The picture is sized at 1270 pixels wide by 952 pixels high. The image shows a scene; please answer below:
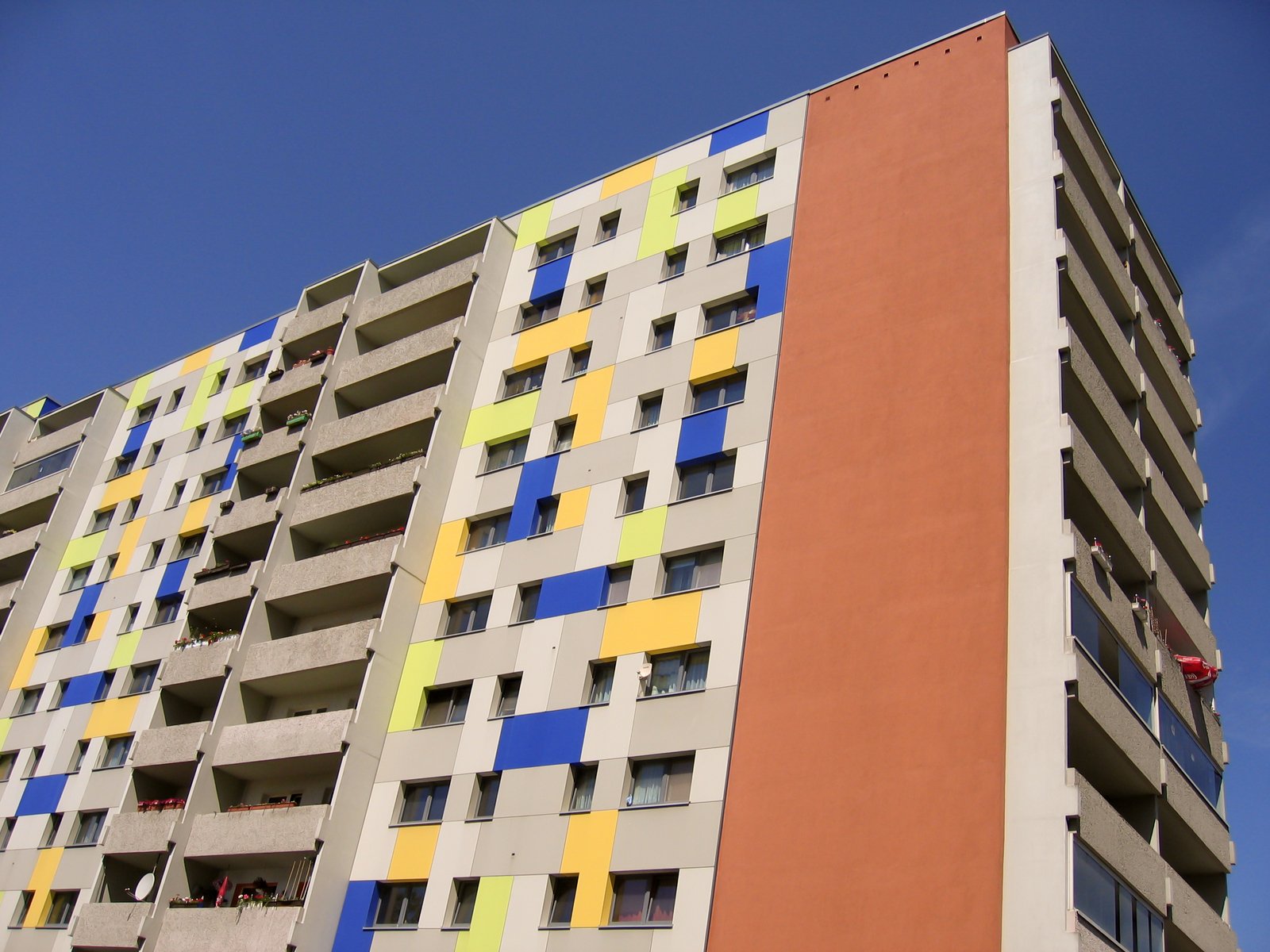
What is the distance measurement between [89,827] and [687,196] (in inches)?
1204

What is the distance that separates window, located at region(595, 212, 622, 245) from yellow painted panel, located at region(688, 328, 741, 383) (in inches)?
327

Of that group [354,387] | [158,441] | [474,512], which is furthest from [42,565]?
[474,512]

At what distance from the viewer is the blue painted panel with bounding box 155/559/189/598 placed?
1837 inches

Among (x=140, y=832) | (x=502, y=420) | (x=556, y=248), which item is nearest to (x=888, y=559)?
(x=502, y=420)

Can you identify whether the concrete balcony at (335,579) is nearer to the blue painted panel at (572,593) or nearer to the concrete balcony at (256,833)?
the blue painted panel at (572,593)

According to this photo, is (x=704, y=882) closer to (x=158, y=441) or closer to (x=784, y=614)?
(x=784, y=614)

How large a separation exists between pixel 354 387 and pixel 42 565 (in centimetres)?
1905

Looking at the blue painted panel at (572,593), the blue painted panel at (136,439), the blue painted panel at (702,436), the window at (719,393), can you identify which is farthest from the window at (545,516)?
the blue painted panel at (136,439)

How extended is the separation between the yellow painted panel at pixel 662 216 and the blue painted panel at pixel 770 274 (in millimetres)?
3835

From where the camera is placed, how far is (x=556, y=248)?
44594mm

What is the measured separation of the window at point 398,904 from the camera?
30.9 metres

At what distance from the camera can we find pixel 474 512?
38.1 m

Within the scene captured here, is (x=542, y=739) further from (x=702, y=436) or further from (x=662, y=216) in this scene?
(x=662, y=216)

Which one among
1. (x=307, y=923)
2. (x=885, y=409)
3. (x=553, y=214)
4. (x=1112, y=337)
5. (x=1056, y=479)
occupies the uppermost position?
(x=553, y=214)
